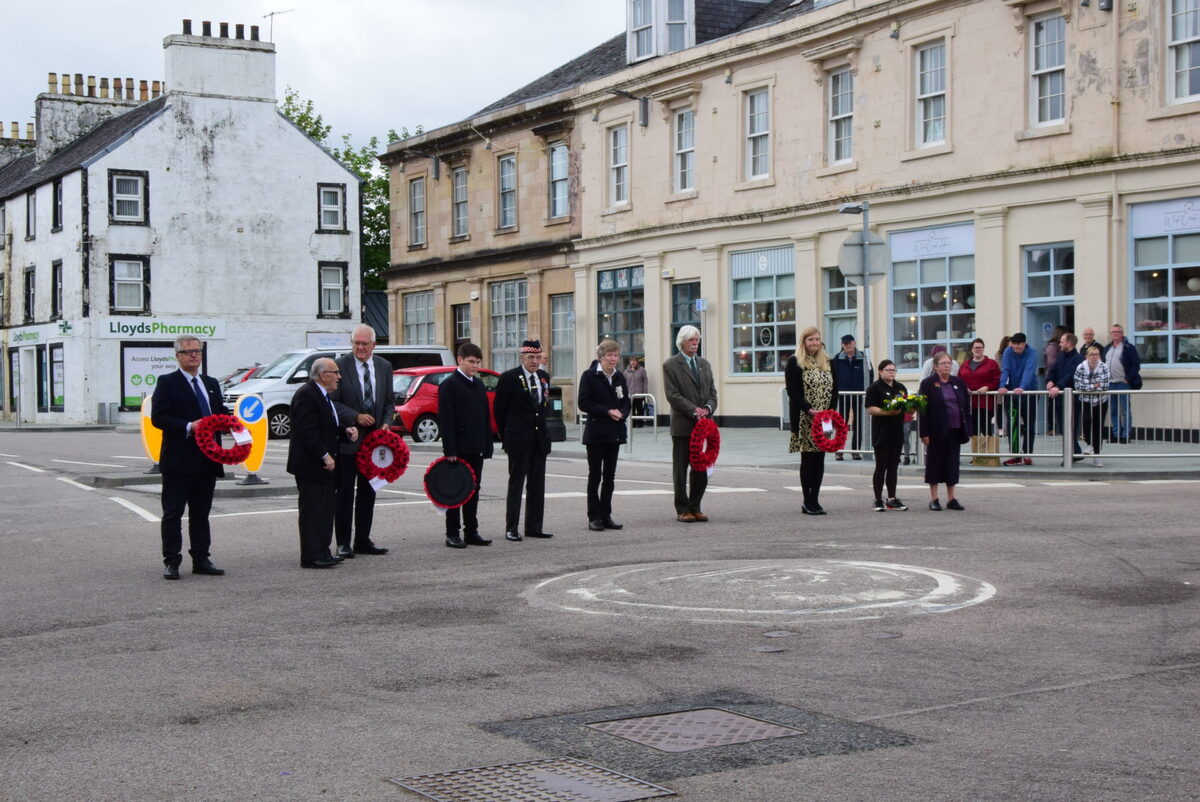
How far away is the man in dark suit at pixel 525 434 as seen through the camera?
13.4 m

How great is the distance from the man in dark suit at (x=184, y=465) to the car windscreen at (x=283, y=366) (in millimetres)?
20181

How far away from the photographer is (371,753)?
5715 millimetres

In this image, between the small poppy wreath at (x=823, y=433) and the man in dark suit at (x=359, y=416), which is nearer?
the man in dark suit at (x=359, y=416)

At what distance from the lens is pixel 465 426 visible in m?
13.0

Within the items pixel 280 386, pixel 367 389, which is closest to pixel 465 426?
pixel 367 389

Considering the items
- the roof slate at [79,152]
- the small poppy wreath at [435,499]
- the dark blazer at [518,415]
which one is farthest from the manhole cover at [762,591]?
the roof slate at [79,152]

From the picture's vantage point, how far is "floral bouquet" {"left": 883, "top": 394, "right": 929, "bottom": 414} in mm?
15617

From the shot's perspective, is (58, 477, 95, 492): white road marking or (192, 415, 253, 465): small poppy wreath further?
(58, 477, 95, 492): white road marking

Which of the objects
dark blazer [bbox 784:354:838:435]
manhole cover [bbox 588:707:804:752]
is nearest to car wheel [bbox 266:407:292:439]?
dark blazer [bbox 784:354:838:435]

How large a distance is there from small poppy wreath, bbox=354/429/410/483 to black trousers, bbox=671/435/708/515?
323cm

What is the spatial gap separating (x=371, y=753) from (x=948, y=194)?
80.5 feet

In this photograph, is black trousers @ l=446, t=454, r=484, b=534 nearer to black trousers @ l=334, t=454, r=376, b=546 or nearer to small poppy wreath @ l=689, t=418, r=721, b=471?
black trousers @ l=334, t=454, r=376, b=546

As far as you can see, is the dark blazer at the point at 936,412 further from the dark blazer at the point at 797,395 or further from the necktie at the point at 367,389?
the necktie at the point at 367,389

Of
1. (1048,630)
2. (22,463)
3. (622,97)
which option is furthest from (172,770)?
(622,97)
